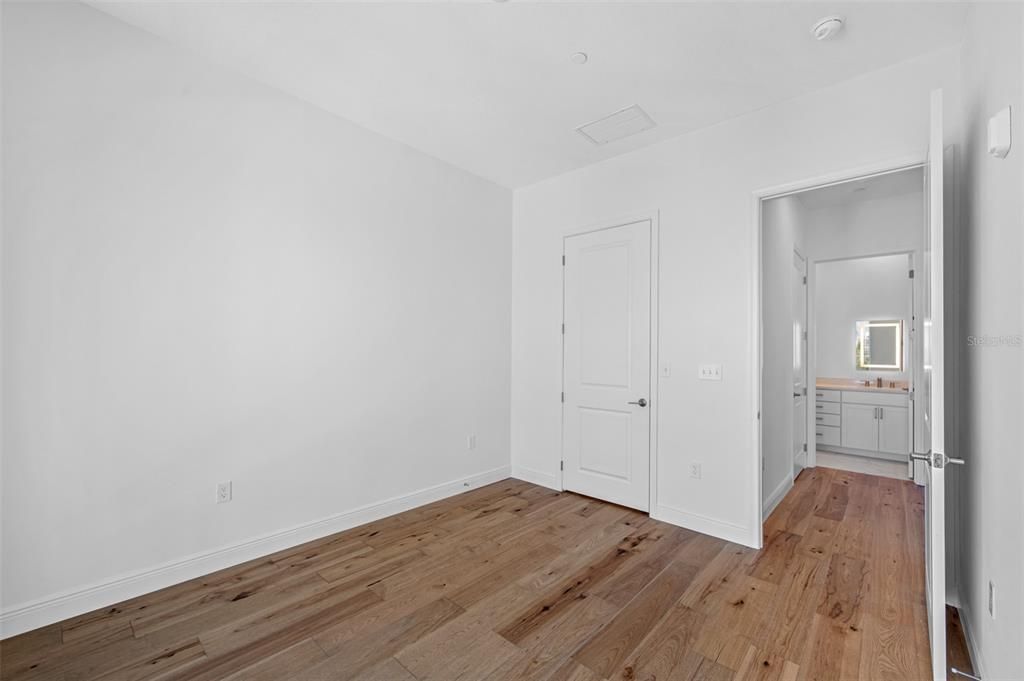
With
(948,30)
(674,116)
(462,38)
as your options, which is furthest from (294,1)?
(948,30)

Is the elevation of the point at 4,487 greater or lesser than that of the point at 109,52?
lesser

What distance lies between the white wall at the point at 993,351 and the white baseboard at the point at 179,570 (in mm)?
3221

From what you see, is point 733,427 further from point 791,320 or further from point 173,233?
point 173,233

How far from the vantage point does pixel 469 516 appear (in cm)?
342

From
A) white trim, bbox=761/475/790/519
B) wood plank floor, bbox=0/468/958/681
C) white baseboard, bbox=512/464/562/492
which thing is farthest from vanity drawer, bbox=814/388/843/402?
white baseboard, bbox=512/464/562/492

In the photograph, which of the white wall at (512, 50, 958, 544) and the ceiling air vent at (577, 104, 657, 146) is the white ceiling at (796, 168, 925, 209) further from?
the ceiling air vent at (577, 104, 657, 146)

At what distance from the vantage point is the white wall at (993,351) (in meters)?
1.28

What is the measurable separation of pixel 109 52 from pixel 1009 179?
149 inches

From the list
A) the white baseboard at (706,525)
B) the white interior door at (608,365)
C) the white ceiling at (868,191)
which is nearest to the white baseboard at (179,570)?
the white interior door at (608,365)

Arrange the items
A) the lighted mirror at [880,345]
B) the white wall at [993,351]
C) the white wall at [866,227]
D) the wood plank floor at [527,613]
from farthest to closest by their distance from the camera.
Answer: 1. the lighted mirror at [880,345]
2. the white wall at [866,227]
3. the wood plank floor at [527,613]
4. the white wall at [993,351]

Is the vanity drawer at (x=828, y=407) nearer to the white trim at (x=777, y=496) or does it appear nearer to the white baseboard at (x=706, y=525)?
the white trim at (x=777, y=496)

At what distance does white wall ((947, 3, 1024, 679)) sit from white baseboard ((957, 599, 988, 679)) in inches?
0.5

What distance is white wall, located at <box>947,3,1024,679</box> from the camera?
128 centimetres

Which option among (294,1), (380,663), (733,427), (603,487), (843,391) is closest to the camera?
(380,663)
